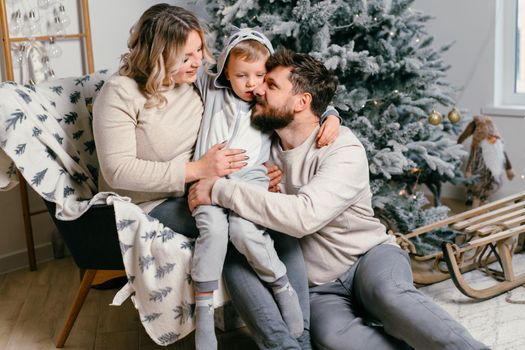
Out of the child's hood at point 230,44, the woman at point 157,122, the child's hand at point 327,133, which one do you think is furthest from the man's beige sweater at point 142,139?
the child's hand at point 327,133

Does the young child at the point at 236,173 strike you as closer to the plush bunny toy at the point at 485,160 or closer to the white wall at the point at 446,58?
the white wall at the point at 446,58

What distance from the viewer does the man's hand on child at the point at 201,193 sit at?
1880mm

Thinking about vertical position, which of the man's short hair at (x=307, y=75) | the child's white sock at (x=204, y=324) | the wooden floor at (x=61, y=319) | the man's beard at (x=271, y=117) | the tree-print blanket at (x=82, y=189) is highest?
the man's short hair at (x=307, y=75)

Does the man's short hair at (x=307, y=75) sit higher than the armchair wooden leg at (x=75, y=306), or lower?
higher

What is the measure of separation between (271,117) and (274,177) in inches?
7.5

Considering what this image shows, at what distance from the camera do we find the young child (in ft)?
5.95

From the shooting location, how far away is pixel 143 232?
189cm

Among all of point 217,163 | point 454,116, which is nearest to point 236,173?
point 217,163

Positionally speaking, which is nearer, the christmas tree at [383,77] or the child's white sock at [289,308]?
the child's white sock at [289,308]

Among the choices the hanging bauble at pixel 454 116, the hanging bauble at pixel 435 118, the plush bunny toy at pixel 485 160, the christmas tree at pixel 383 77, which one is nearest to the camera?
the christmas tree at pixel 383 77

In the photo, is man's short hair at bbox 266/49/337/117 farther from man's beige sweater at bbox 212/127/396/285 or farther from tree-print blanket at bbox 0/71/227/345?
tree-print blanket at bbox 0/71/227/345

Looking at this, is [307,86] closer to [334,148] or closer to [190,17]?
[334,148]

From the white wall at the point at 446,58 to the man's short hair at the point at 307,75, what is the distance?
5.25 feet

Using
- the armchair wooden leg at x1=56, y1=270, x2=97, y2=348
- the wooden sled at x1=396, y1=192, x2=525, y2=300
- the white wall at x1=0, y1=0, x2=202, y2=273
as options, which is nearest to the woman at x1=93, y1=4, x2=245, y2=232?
the armchair wooden leg at x1=56, y1=270, x2=97, y2=348
